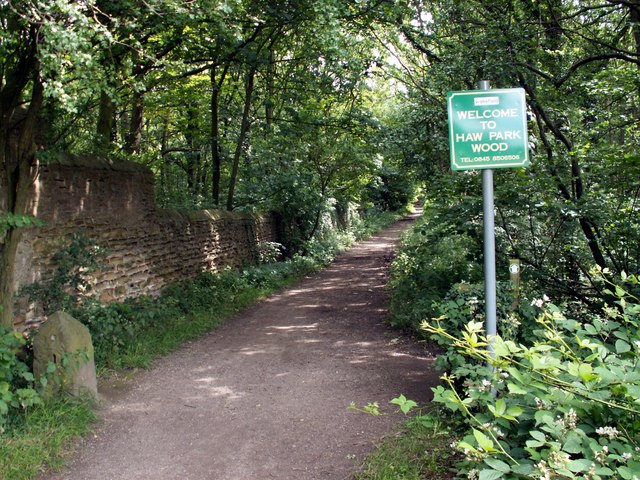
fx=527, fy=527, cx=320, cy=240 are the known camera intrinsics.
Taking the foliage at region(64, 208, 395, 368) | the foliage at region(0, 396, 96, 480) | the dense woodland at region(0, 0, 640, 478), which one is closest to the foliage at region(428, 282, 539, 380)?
the dense woodland at region(0, 0, 640, 478)

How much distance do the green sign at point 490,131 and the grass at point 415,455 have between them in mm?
1874

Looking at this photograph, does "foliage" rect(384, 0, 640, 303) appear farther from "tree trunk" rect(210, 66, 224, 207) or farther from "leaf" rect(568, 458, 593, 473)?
"tree trunk" rect(210, 66, 224, 207)

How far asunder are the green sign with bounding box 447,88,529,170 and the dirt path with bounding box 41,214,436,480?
8.12 feet

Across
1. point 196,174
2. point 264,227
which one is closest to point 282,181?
point 264,227

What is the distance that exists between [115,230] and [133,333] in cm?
187

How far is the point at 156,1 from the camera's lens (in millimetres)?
5594

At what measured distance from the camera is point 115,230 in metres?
8.20

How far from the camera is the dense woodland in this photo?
562 cm

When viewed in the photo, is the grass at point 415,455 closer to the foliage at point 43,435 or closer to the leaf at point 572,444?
the leaf at point 572,444

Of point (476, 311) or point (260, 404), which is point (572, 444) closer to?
point (476, 311)

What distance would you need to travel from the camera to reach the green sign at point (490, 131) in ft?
10.6

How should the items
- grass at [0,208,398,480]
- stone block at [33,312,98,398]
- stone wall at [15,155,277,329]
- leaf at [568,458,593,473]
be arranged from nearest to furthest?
leaf at [568,458,593,473], grass at [0,208,398,480], stone block at [33,312,98,398], stone wall at [15,155,277,329]

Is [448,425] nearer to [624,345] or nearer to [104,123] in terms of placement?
[624,345]

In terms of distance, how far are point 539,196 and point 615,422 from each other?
13.8 ft
